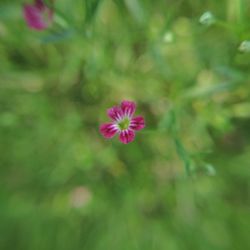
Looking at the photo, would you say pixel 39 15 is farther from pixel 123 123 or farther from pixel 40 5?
pixel 123 123

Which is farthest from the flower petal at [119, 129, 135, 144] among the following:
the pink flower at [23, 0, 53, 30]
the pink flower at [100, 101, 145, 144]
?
the pink flower at [23, 0, 53, 30]

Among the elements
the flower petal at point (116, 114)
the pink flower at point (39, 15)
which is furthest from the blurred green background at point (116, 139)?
the flower petal at point (116, 114)

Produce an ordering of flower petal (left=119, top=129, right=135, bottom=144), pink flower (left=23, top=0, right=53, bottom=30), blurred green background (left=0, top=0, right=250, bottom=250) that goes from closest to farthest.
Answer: flower petal (left=119, top=129, right=135, bottom=144)
pink flower (left=23, top=0, right=53, bottom=30)
blurred green background (left=0, top=0, right=250, bottom=250)

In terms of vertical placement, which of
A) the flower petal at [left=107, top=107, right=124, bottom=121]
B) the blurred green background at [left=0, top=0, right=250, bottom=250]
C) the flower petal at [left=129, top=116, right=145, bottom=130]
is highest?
the blurred green background at [left=0, top=0, right=250, bottom=250]

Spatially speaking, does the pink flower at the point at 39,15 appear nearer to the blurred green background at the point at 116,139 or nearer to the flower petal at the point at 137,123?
the blurred green background at the point at 116,139

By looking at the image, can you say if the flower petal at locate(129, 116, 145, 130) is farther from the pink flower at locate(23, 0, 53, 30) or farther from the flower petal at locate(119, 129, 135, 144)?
the pink flower at locate(23, 0, 53, 30)

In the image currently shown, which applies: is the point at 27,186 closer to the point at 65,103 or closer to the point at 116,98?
the point at 65,103

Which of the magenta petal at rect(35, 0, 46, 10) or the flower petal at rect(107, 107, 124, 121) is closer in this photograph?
the flower petal at rect(107, 107, 124, 121)

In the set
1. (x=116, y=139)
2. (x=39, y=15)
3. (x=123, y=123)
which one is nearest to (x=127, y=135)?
(x=123, y=123)

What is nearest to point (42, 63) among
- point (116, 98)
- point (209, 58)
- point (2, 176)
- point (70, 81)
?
point (70, 81)
